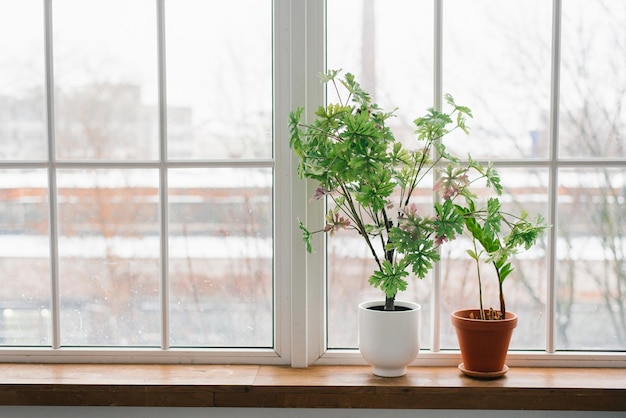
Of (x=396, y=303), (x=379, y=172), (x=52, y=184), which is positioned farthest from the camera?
(x=52, y=184)

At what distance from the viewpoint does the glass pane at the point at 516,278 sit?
2039 mm

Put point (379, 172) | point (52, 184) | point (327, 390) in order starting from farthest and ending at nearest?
point (52, 184) → point (327, 390) → point (379, 172)

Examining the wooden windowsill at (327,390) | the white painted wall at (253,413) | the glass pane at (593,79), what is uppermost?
the glass pane at (593,79)

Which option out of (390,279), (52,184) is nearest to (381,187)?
(390,279)

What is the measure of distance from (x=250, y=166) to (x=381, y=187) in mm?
454

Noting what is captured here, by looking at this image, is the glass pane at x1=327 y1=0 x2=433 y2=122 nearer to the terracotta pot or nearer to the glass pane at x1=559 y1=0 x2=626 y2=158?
the glass pane at x1=559 y1=0 x2=626 y2=158

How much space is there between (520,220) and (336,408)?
2.32ft

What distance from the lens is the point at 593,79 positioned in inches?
79.9

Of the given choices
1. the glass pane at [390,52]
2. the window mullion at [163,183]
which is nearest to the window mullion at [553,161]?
the glass pane at [390,52]

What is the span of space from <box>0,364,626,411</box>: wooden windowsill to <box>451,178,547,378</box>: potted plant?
54 millimetres

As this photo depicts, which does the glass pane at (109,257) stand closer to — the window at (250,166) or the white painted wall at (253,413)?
the window at (250,166)

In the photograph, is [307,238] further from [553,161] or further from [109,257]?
[553,161]

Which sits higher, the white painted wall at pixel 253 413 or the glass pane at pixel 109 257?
the glass pane at pixel 109 257

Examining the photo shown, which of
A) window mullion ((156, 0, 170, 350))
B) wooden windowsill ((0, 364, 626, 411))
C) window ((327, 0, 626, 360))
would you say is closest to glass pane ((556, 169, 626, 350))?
window ((327, 0, 626, 360))
